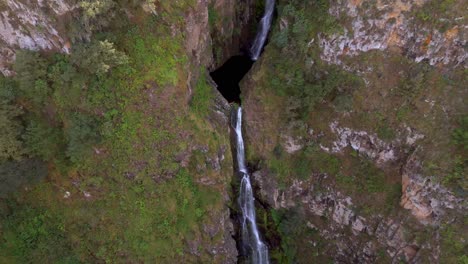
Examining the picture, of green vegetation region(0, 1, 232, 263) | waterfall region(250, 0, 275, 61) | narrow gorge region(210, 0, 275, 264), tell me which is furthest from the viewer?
waterfall region(250, 0, 275, 61)

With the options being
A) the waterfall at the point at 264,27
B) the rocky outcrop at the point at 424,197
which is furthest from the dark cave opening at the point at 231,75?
the rocky outcrop at the point at 424,197

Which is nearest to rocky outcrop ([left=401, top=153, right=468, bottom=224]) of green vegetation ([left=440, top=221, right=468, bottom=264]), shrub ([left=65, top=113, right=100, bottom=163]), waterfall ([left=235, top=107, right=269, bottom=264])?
green vegetation ([left=440, top=221, right=468, bottom=264])

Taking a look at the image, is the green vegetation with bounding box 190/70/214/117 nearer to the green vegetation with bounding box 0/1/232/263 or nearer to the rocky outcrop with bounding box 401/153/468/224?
the green vegetation with bounding box 0/1/232/263

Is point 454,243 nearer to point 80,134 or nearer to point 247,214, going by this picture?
point 247,214

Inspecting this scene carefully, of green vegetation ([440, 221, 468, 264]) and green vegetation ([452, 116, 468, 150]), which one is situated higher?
green vegetation ([452, 116, 468, 150])

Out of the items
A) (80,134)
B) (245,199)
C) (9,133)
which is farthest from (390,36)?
(9,133)

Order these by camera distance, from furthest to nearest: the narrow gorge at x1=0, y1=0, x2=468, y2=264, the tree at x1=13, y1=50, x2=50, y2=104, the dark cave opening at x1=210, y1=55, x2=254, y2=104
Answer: the dark cave opening at x1=210, y1=55, x2=254, y2=104
the narrow gorge at x1=0, y1=0, x2=468, y2=264
the tree at x1=13, y1=50, x2=50, y2=104
